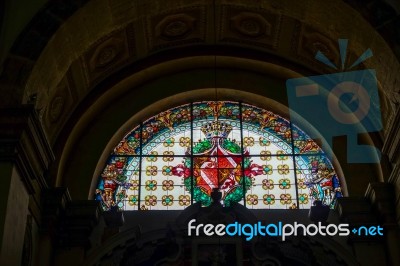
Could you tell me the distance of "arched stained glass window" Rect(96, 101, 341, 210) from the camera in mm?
12266

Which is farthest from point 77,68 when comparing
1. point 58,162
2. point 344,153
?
point 344,153

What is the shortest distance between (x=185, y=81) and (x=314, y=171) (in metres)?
2.89

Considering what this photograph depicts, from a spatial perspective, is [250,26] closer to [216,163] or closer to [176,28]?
[176,28]

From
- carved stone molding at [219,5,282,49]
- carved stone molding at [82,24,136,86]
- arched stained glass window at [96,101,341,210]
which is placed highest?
carved stone molding at [219,5,282,49]

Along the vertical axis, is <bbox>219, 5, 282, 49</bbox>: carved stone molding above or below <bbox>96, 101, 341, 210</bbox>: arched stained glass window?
above

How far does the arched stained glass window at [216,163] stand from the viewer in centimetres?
1227

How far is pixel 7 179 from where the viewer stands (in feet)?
29.4

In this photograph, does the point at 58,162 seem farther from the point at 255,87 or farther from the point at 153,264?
the point at 255,87

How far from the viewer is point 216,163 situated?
12656 millimetres

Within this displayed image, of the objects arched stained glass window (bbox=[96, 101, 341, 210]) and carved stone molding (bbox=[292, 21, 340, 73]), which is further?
arched stained glass window (bbox=[96, 101, 341, 210])

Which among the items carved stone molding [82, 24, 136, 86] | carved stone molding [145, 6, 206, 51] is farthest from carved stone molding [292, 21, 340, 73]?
carved stone molding [82, 24, 136, 86]

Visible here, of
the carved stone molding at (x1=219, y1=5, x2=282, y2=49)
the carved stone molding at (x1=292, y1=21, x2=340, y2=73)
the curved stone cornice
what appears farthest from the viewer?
the carved stone molding at (x1=219, y1=5, x2=282, y2=49)

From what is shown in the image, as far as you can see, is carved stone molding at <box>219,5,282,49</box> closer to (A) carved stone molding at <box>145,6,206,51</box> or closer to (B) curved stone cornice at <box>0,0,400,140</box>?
(B) curved stone cornice at <box>0,0,400,140</box>

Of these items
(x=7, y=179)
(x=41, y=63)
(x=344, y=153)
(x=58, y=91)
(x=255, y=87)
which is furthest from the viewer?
(x=255, y=87)
